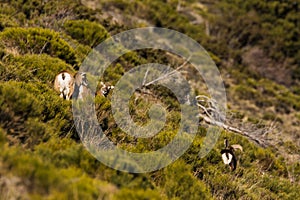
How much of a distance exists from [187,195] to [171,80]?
607 centimetres

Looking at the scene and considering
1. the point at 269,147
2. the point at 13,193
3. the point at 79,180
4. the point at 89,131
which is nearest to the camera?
the point at 13,193

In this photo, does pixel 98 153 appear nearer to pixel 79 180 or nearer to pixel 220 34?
pixel 79 180

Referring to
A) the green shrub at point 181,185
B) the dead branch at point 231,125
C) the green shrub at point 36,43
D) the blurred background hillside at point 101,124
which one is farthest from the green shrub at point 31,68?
the dead branch at point 231,125

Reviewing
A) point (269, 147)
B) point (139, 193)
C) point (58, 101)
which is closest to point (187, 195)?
point (139, 193)

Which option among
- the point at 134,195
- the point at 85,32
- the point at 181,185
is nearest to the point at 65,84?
the point at 181,185

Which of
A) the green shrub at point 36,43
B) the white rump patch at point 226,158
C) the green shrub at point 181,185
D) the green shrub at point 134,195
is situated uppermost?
the green shrub at point 36,43

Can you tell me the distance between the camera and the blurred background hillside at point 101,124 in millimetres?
3465

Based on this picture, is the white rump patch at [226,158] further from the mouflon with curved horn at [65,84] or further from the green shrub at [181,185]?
the mouflon with curved horn at [65,84]

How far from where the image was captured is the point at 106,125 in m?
5.86

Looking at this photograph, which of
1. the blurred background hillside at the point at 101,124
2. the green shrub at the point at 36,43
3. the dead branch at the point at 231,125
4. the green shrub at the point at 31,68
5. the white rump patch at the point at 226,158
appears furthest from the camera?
the dead branch at the point at 231,125

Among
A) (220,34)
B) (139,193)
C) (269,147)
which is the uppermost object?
(220,34)

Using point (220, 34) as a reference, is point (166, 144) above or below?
below

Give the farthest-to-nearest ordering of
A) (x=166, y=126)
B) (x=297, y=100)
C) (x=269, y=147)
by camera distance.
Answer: (x=297, y=100) → (x=269, y=147) → (x=166, y=126)

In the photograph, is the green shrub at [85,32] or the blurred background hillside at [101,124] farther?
the green shrub at [85,32]
